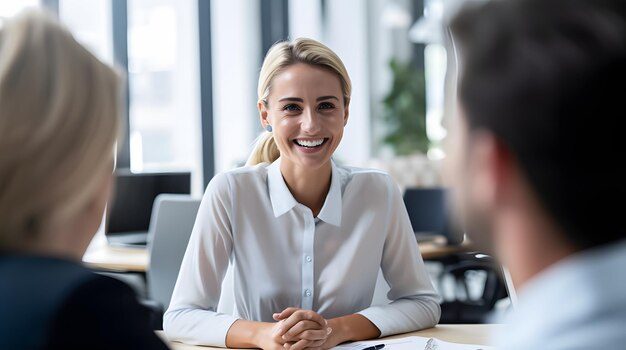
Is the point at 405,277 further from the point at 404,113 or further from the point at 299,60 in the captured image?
the point at 404,113

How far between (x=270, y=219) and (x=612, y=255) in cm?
151

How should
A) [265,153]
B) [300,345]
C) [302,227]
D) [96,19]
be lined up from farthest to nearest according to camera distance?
[96,19], [265,153], [302,227], [300,345]

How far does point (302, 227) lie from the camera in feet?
6.86

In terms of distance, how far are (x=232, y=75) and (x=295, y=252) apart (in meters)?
4.87

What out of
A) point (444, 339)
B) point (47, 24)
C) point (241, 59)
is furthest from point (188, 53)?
point (47, 24)

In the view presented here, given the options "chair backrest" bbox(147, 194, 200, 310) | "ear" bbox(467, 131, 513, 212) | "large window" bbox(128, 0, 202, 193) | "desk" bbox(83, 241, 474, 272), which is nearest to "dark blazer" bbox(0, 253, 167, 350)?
"ear" bbox(467, 131, 513, 212)

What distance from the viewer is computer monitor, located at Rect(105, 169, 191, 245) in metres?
4.29

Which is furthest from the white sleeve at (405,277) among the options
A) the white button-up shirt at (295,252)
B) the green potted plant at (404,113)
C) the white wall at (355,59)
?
the green potted plant at (404,113)

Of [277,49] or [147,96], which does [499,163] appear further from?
[147,96]

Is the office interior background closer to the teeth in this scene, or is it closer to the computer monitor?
the computer monitor


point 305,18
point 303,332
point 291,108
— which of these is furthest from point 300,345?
point 305,18

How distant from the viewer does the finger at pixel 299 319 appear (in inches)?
65.8

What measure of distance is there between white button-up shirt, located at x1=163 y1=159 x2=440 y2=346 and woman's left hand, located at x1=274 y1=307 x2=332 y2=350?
1.09 ft

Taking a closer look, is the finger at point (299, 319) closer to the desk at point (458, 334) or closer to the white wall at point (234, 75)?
the desk at point (458, 334)
